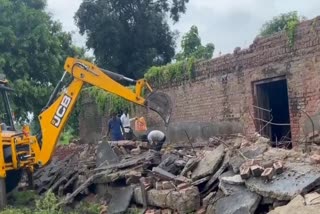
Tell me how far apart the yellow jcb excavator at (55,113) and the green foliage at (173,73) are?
373 cm

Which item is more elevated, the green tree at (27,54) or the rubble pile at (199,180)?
the green tree at (27,54)

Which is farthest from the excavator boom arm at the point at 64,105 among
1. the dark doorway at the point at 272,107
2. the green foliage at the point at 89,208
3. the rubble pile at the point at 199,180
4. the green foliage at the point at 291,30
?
the green foliage at the point at 291,30

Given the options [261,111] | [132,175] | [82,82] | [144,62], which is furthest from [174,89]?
[144,62]

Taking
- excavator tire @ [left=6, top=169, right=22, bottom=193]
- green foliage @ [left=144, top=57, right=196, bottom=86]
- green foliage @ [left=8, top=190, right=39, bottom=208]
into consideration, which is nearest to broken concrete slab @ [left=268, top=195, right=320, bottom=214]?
green foliage @ [left=8, top=190, right=39, bottom=208]

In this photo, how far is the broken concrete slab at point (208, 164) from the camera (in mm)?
8609

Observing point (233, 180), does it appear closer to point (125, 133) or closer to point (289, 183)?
point (289, 183)

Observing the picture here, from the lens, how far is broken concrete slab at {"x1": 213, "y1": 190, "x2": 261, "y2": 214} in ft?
23.2

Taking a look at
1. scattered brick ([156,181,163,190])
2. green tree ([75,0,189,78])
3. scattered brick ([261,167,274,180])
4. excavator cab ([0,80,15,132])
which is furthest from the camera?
green tree ([75,0,189,78])

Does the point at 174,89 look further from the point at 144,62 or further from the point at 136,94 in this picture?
the point at 144,62

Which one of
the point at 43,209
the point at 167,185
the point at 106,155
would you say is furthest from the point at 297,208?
the point at 106,155

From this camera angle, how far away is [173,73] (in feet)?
50.3

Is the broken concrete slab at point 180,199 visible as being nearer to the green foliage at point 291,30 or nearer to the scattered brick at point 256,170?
the scattered brick at point 256,170

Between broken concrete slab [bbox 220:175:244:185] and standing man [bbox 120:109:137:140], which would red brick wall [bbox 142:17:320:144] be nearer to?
standing man [bbox 120:109:137:140]

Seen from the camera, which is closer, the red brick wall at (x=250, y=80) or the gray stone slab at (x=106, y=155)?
the red brick wall at (x=250, y=80)
